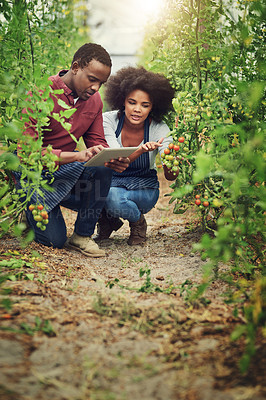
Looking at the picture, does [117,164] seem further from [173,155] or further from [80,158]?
[173,155]

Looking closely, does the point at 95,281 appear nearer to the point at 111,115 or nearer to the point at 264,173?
the point at 264,173

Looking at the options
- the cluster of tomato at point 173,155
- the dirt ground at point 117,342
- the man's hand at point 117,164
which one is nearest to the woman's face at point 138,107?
the man's hand at point 117,164

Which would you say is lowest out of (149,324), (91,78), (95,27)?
(149,324)

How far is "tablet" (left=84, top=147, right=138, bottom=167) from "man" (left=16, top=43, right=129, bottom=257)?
0.18 ft

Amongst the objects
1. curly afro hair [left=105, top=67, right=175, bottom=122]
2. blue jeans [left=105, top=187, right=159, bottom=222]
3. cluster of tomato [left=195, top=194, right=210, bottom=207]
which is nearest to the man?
blue jeans [left=105, top=187, right=159, bottom=222]

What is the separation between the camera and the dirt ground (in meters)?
1.15

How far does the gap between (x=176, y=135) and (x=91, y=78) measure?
0.66m

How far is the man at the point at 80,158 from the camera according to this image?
8.57 ft

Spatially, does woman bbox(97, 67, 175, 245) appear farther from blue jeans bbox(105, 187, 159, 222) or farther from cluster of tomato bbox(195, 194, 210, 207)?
cluster of tomato bbox(195, 194, 210, 207)

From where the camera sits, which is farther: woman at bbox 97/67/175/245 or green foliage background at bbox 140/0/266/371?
woman at bbox 97/67/175/245

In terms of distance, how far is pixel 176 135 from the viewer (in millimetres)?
2457

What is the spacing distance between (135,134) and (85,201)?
0.69m

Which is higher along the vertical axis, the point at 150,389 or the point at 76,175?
the point at 76,175

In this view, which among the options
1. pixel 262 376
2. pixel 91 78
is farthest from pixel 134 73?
pixel 262 376
